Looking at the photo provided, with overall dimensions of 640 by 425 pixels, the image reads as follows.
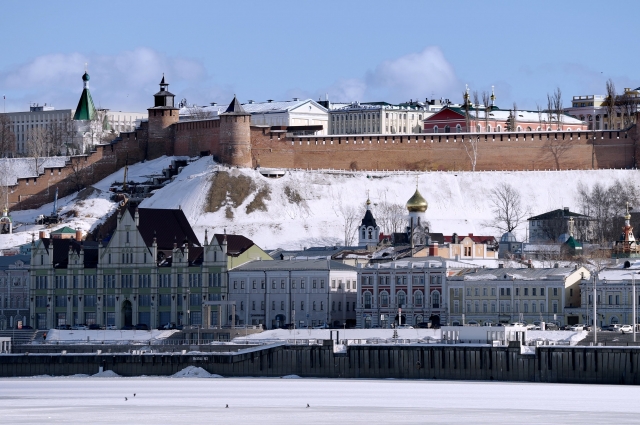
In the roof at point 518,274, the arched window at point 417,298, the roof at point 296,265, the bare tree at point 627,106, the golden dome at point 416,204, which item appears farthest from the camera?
the bare tree at point 627,106

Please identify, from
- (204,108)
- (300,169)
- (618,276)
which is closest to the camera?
(618,276)

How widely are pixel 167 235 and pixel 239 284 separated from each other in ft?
21.4

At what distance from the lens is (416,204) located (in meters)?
109

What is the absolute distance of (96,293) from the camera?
90.8m

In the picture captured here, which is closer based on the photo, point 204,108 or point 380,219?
point 380,219

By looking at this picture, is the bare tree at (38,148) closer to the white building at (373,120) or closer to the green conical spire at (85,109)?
the green conical spire at (85,109)

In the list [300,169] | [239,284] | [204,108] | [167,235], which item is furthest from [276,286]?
[204,108]

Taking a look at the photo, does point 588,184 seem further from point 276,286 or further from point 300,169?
point 276,286

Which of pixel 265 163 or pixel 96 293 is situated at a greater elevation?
pixel 265 163

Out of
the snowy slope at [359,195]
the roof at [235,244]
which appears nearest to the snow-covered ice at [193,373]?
the roof at [235,244]

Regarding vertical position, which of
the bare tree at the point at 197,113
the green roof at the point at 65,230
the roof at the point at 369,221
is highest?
the bare tree at the point at 197,113

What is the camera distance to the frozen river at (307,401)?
49188mm

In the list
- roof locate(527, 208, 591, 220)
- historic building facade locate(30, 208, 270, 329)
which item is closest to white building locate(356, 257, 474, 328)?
Result: historic building facade locate(30, 208, 270, 329)

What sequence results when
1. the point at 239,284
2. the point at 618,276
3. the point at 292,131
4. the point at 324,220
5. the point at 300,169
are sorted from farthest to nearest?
the point at 292,131
the point at 300,169
the point at 324,220
the point at 239,284
the point at 618,276
